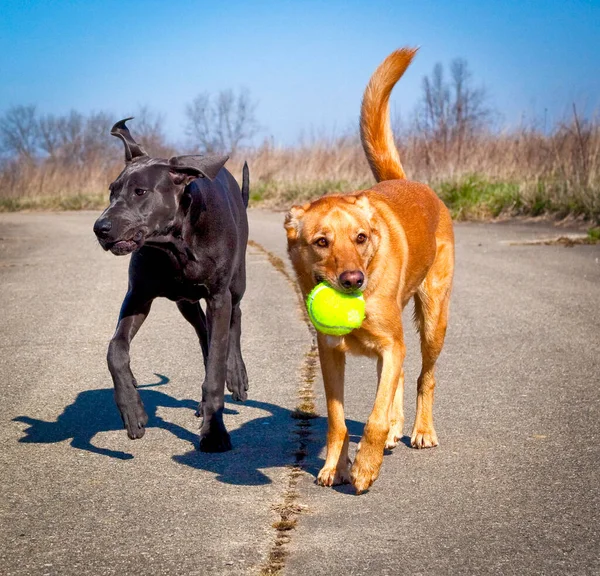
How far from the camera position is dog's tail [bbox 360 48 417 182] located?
18.6 ft

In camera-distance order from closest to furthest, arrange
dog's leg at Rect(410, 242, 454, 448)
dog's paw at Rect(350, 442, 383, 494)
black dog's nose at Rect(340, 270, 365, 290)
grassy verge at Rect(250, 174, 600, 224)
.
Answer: dog's paw at Rect(350, 442, 383, 494)
black dog's nose at Rect(340, 270, 365, 290)
dog's leg at Rect(410, 242, 454, 448)
grassy verge at Rect(250, 174, 600, 224)

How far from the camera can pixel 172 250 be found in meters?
4.86

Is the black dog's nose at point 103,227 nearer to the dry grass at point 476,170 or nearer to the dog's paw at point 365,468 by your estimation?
the dog's paw at point 365,468

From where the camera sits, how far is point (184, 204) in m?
4.93

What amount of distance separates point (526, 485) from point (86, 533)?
1827mm

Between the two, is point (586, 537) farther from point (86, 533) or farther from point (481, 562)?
point (86, 533)

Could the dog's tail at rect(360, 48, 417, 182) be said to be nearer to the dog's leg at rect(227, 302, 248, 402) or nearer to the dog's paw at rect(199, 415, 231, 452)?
the dog's leg at rect(227, 302, 248, 402)

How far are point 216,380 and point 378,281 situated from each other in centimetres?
109

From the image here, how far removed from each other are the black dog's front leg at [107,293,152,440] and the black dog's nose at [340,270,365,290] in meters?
1.30

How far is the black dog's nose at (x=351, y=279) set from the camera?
3.99m

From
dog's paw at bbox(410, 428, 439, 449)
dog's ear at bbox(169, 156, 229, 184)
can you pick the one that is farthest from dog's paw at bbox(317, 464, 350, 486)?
dog's ear at bbox(169, 156, 229, 184)

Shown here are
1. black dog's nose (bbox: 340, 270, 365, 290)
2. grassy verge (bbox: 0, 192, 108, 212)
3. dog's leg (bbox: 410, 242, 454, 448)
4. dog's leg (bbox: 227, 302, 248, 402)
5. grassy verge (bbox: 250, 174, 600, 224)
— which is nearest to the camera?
black dog's nose (bbox: 340, 270, 365, 290)

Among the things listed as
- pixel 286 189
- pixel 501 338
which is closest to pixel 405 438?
pixel 501 338

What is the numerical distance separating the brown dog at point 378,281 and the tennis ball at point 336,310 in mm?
51
